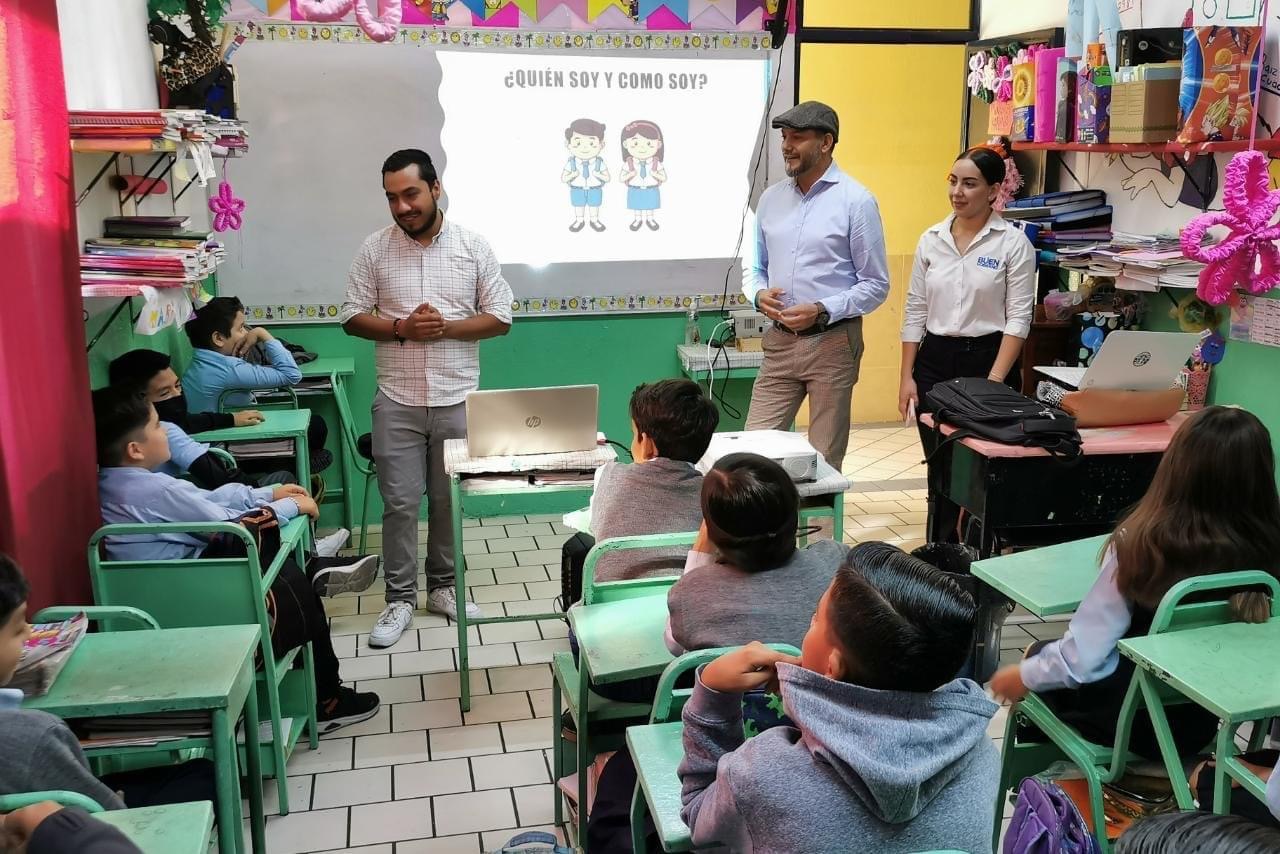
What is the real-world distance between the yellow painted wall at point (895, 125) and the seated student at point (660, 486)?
4322mm

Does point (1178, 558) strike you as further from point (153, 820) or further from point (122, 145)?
point (122, 145)

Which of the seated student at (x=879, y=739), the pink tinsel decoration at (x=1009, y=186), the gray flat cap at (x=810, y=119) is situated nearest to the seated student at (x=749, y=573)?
the seated student at (x=879, y=739)

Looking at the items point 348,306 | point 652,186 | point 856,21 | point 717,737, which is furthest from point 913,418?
point 856,21

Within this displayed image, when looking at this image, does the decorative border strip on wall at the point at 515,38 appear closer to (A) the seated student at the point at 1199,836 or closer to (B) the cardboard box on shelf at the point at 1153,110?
(B) the cardboard box on shelf at the point at 1153,110

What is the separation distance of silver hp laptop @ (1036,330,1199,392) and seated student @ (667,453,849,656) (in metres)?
1.76

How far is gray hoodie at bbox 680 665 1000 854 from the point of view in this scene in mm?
1309

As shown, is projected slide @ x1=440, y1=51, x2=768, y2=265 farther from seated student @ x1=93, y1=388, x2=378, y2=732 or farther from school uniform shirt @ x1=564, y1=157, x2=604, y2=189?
seated student @ x1=93, y1=388, x2=378, y2=732

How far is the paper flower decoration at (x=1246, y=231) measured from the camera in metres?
3.49

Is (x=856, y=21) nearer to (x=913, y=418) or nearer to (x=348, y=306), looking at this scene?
(x=913, y=418)

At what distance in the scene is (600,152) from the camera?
5047mm

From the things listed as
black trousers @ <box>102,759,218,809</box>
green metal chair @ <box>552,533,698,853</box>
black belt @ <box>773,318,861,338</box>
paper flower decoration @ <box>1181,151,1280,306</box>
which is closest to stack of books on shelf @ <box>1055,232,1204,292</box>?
paper flower decoration @ <box>1181,151,1280,306</box>

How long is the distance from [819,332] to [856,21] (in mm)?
3320

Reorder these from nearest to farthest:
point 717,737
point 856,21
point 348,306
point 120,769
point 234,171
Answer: point 717,737 → point 120,769 → point 348,306 → point 234,171 → point 856,21

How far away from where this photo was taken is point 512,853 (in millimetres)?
2346
